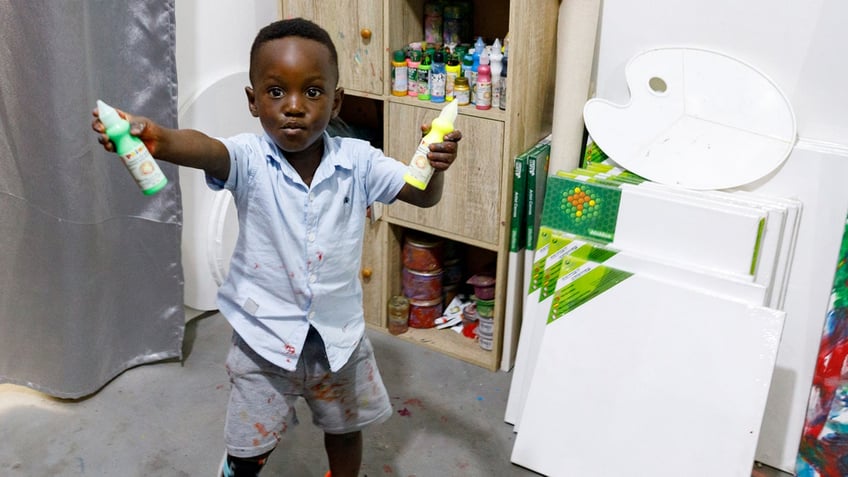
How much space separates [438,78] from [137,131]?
1212 millimetres

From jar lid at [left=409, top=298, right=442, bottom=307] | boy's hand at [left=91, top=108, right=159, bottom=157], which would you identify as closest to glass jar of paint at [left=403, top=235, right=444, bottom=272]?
jar lid at [left=409, top=298, right=442, bottom=307]

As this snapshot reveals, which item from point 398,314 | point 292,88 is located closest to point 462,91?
point 398,314

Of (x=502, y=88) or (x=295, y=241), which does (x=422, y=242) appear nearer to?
(x=502, y=88)

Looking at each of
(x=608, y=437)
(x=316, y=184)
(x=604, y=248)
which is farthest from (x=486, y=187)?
(x=316, y=184)

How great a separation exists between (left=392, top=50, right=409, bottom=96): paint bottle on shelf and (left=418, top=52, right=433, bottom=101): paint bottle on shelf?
5 centimetres

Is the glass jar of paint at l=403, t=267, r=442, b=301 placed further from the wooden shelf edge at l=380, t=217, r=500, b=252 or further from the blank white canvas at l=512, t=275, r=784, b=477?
the blank white canvas at l=512, t=275, r=784, b=477

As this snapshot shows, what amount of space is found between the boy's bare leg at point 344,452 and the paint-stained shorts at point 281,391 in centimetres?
9

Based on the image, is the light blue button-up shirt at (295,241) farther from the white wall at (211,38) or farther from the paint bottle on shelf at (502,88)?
the white wall at (211,38)

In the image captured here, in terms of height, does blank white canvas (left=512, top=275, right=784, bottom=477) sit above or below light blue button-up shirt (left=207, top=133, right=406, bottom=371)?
below

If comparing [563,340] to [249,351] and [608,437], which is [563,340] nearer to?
[608,437]

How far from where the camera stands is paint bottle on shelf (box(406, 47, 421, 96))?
238 centimetres

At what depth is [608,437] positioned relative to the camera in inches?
79.1

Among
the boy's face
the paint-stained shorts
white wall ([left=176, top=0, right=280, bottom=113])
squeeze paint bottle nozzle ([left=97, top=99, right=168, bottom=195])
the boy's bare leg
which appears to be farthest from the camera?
white wall ([left=176, top=0, right=280, bottom=113])

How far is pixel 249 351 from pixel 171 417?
2.60 feet
